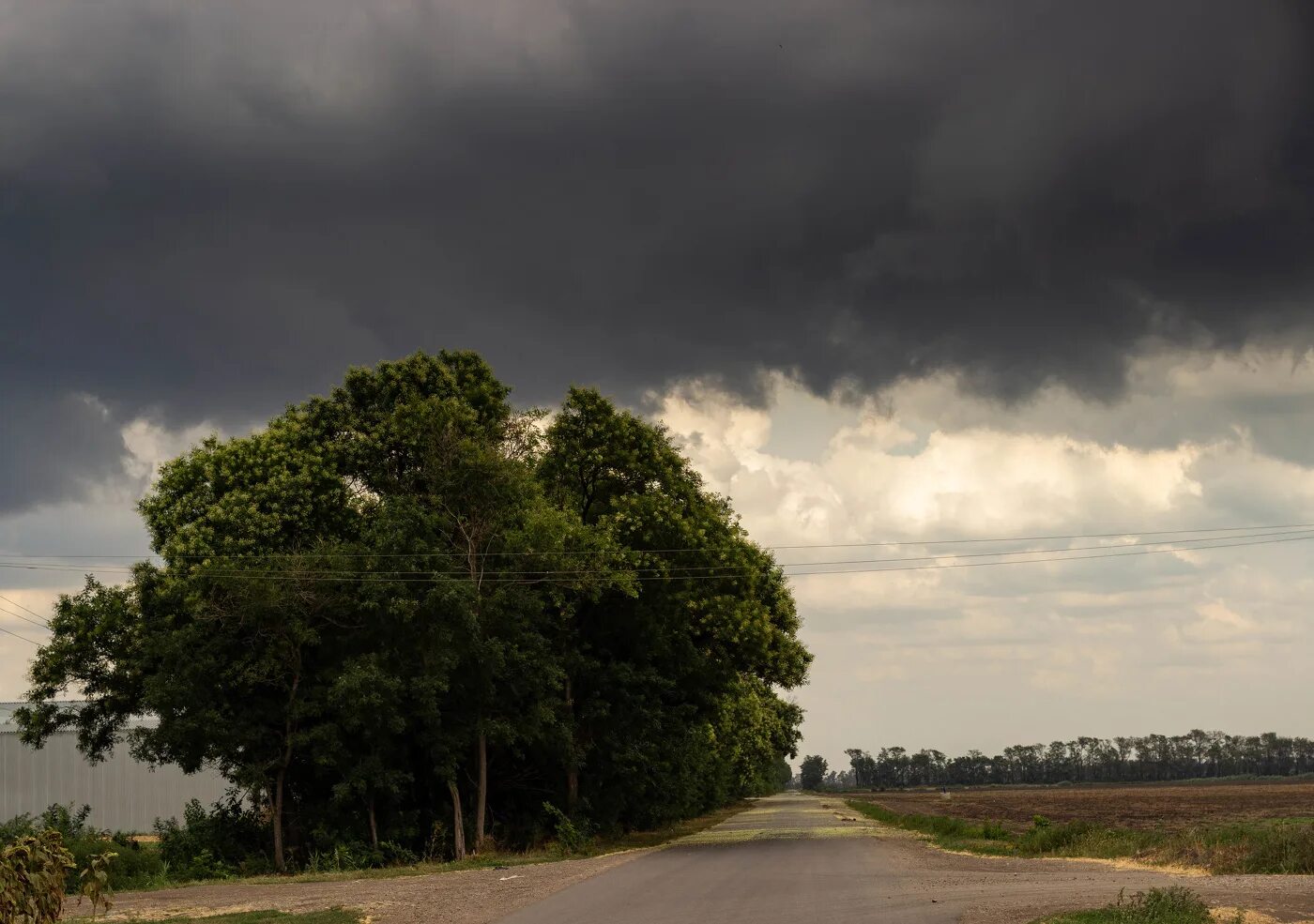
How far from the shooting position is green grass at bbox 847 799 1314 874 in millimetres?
24109

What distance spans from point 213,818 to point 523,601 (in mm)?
11972

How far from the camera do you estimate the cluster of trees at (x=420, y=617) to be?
114 ft

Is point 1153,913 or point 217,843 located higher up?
point 217,843

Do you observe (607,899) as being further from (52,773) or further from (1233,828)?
(52,773)

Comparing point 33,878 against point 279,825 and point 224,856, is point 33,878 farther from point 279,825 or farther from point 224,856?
point 224,856

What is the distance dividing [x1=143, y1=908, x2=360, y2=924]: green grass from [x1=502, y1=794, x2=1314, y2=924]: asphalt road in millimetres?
3025

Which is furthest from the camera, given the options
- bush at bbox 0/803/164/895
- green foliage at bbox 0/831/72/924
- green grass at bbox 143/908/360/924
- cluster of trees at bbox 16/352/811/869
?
cluster of trees at bbox 16/352/811/869

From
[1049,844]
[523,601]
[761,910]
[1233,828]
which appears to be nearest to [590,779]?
[523,601]

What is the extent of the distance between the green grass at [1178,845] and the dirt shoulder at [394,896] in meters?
11.6

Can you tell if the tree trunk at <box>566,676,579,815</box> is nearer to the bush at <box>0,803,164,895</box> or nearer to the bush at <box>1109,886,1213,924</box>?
the bush at <box>0,803,164,895</box>

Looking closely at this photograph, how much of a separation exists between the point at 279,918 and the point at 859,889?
33.5 feet

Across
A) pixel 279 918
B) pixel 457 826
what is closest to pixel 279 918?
pixel 279 918

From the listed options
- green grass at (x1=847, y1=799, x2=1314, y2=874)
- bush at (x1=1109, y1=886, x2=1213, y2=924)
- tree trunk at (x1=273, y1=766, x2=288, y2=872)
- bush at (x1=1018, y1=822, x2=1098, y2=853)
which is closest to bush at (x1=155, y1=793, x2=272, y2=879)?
tree trunk at (x1=273, y1=766, x2=288, y2=872)

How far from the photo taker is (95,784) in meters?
50.2
